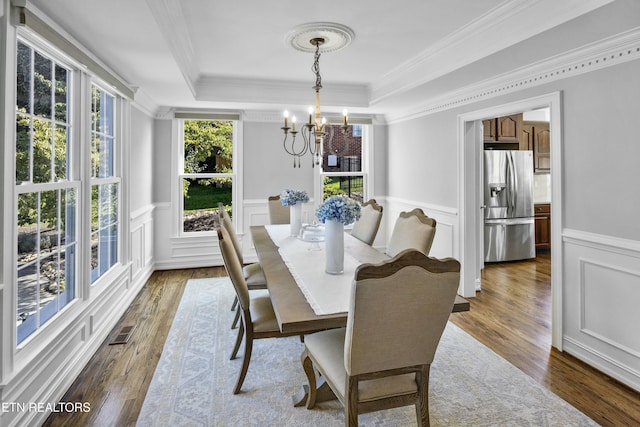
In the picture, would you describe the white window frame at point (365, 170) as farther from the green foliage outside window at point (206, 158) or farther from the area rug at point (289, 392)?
the area rug at point (289, 392)

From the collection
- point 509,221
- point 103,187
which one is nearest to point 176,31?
point 103,187

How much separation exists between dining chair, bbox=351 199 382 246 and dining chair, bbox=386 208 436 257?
0.37 metres

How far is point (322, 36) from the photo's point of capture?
9.55 ft

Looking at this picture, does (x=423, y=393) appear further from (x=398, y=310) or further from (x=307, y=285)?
(x=307, y=285)

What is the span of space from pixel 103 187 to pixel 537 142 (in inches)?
240

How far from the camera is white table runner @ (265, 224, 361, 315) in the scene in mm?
1724

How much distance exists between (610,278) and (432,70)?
7.28 feet

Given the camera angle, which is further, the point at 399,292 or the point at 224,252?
the point at 224,252

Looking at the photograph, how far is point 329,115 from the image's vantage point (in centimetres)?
550

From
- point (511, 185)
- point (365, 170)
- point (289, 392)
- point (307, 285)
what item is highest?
point (365, 170)

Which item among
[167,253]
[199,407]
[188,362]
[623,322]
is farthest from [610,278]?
[167,253]

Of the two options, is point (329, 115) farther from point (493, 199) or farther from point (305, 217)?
point (493, 199)

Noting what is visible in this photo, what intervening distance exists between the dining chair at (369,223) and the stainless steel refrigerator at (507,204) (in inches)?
104

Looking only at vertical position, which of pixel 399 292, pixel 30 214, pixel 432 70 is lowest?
pixel 399 292
